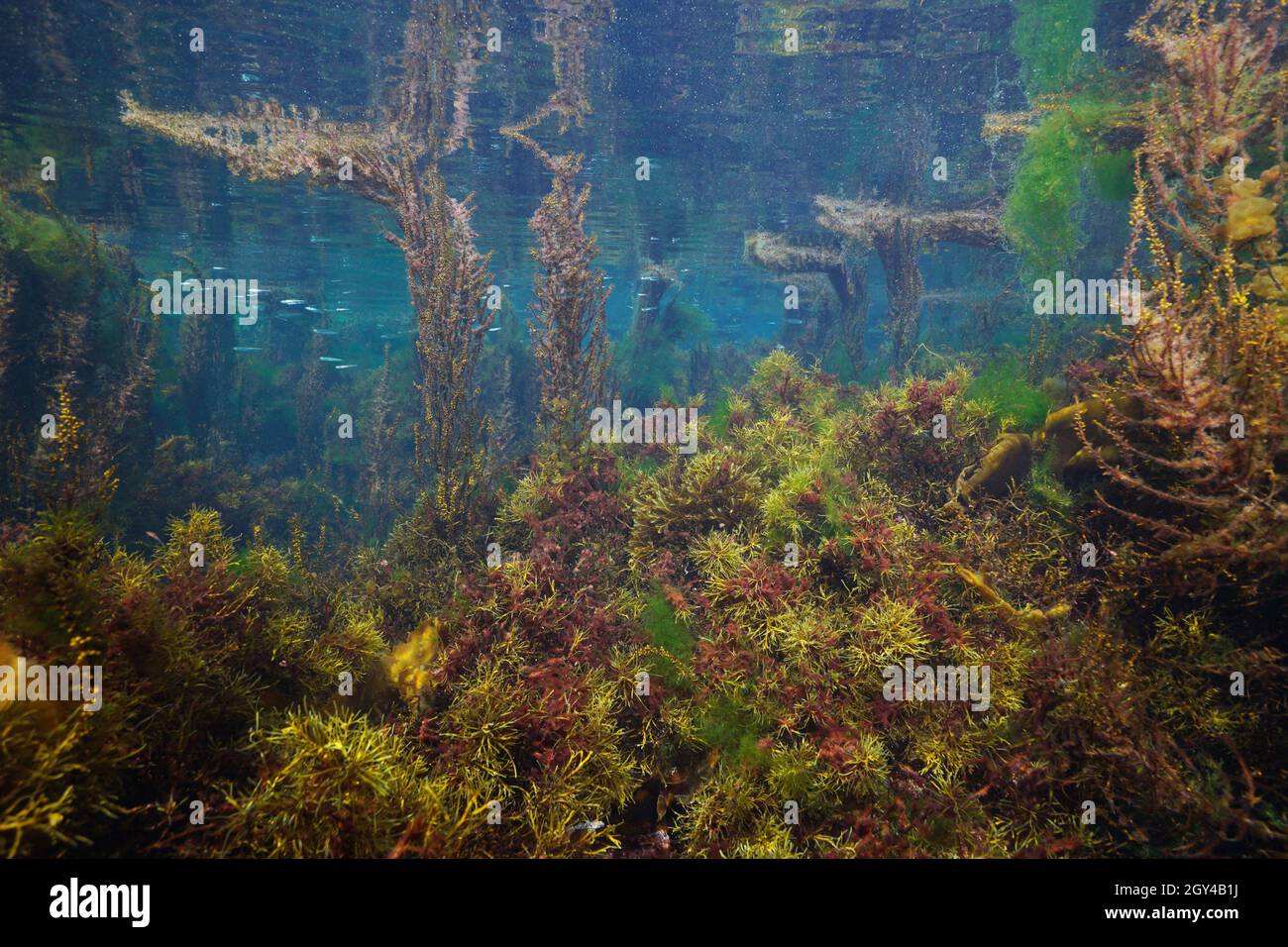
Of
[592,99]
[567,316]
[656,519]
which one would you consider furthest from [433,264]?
[592,99]

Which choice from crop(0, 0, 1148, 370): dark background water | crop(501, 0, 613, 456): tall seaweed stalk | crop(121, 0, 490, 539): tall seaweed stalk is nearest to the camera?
crop(121, 0, 490, 539): tall seaweed stalk

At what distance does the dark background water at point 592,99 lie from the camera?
Answer: 1218cm

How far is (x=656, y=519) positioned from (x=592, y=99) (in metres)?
14.5

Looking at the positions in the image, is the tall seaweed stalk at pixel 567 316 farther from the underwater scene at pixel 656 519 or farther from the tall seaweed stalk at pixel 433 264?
the tall seaweed stalk at pixel 433 264

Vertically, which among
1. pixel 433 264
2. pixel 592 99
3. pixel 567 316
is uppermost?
pixel 592 99

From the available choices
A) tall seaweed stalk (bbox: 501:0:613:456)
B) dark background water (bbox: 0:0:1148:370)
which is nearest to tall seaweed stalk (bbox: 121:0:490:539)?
tall seaweed stalk (bbox: 501:0:613:456)

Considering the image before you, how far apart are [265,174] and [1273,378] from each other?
13053mm

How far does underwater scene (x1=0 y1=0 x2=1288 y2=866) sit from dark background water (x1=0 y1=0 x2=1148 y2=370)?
15cm

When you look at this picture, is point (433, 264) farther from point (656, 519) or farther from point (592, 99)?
point (592, 99)

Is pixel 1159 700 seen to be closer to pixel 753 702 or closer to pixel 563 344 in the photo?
pixel 753 702

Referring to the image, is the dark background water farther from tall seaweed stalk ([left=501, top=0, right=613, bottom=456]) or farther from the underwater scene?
tall seaweed stalk ([left=501, top=0, right=613, bottom=456])

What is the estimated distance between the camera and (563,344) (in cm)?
829

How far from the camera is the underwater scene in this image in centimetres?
348

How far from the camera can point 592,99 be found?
15.4 m
